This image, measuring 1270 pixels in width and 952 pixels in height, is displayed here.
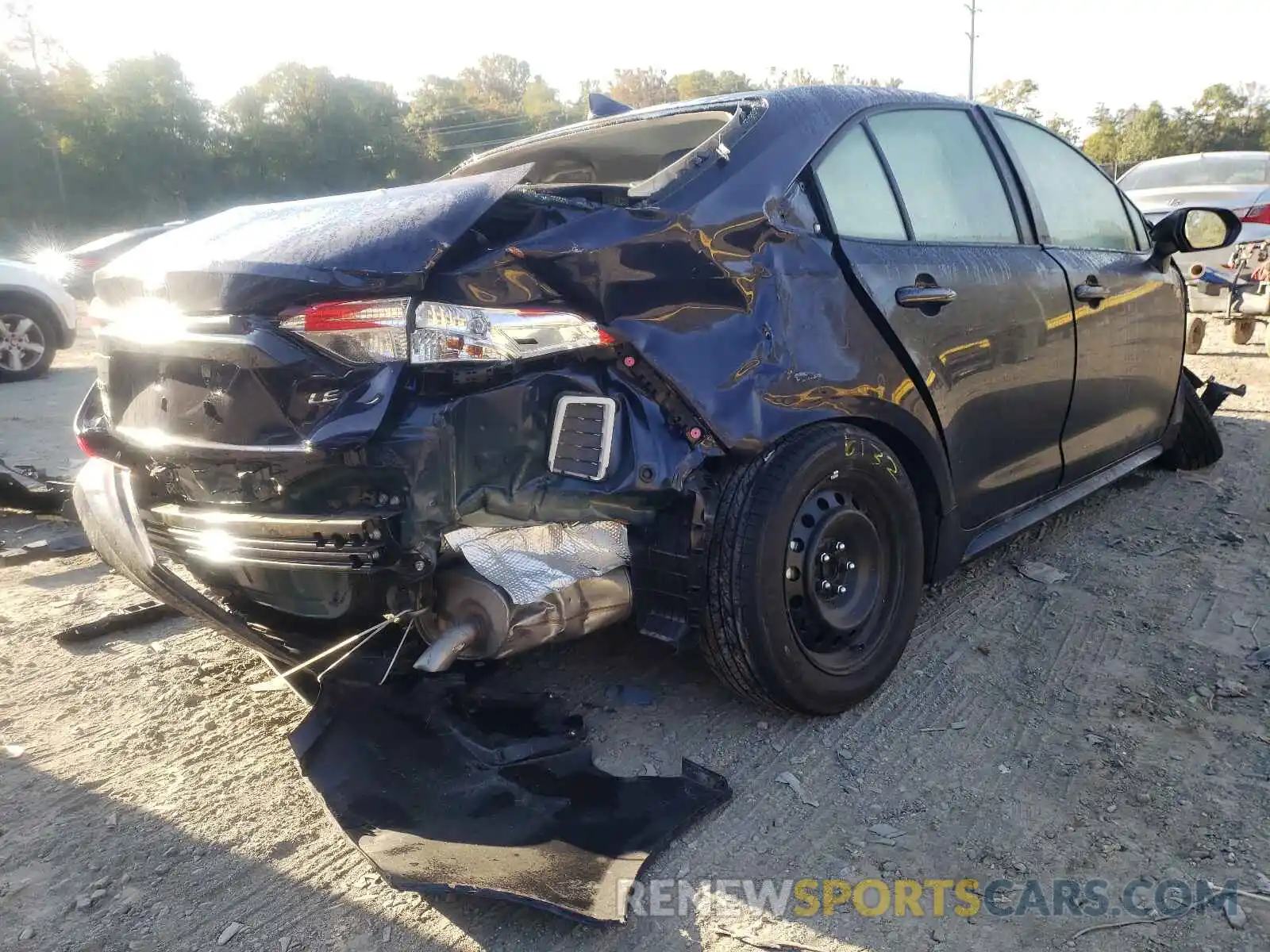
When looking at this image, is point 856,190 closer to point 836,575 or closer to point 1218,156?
point 836,575

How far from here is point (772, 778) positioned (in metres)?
2.51

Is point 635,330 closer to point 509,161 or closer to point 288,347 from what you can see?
point 288,347

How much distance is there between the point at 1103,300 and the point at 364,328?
2.94 metres

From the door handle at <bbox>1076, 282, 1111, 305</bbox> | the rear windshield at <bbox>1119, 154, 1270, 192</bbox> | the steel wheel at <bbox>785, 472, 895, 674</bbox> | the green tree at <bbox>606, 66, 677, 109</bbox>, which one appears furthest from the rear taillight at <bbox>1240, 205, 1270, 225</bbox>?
the green tree at <bbox>606, 66, 677, 109</bbox>

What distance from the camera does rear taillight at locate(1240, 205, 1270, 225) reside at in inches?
387

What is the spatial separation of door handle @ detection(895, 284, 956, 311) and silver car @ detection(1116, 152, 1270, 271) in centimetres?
709

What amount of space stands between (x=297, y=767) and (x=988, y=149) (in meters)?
3.13

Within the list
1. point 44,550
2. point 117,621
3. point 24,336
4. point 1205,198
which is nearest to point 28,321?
point 24,336

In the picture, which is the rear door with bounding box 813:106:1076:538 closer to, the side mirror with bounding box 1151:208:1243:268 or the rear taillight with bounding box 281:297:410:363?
the side mirror with bounding box 1151:208:1243:268

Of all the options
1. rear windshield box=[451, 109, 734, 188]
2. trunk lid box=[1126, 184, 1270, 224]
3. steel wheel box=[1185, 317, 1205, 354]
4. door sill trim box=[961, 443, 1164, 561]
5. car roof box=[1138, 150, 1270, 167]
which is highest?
rear windshield box=[451, 109, 734, 188]

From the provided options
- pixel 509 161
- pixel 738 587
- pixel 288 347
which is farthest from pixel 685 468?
pixel 509 161

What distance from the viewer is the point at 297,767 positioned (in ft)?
8.57

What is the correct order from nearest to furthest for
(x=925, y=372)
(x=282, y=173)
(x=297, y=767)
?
1. (x=297, y=767)
2. (x=925, y=372)
3. (x=282, y=173)

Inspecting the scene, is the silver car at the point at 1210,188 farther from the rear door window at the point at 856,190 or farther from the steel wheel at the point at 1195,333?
the rear door window at the point at 856,190
